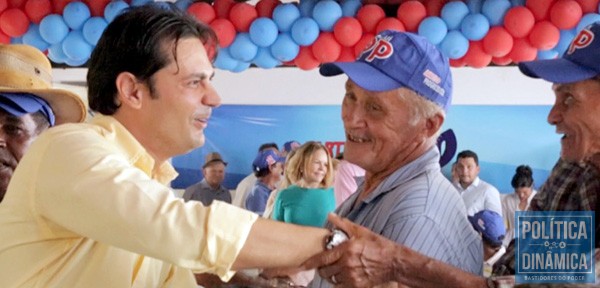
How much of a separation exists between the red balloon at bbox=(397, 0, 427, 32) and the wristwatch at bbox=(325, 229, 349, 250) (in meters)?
4.15

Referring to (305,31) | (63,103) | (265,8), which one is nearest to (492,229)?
(63,103)

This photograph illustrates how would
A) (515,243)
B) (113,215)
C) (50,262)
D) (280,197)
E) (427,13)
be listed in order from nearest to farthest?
1. (113,215)
2. (50,262)
3. (515,243)
4. (280,197)
5. (427,13)

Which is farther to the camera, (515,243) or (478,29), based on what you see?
(478,29)

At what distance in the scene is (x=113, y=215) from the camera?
4.91 feet

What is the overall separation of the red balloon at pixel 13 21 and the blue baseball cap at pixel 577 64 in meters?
4.78

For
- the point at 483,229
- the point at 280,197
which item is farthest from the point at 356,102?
the point at 280,197

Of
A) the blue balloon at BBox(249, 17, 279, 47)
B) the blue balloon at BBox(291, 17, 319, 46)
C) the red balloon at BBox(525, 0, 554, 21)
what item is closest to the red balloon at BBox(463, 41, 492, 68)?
the red balloon at BBox(525, 0, 554, 21)

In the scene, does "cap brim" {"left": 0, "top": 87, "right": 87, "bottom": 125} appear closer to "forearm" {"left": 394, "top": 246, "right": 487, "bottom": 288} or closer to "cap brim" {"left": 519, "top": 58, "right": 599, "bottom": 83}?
"forearm" {"left": 394, "top": 246, "right": 487, "bottom": 288}

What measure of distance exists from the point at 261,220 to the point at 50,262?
0.47 meters

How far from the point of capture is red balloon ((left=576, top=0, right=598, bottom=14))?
523cm

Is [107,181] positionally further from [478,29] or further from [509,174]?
[509,174]

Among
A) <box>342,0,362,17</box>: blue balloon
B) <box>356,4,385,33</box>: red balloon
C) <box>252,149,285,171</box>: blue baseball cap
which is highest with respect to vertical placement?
<box>342,0,362,17</box>: blue balloon

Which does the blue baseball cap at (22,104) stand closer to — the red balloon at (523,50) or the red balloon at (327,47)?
the red balloon at (327,47)

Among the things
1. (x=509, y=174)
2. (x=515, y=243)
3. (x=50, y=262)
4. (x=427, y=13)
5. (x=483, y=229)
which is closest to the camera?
(x=50, y=262)
